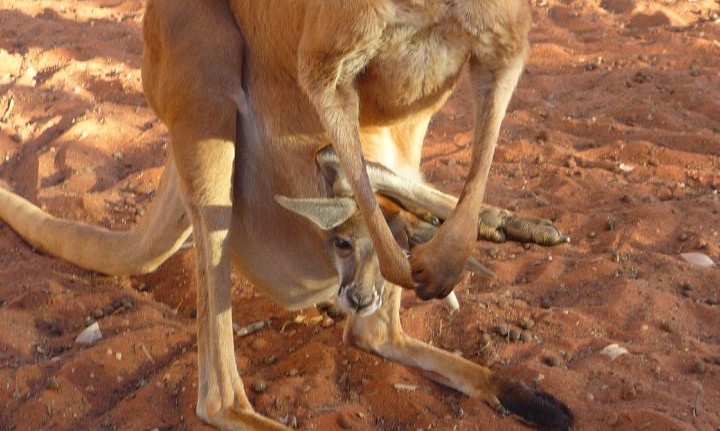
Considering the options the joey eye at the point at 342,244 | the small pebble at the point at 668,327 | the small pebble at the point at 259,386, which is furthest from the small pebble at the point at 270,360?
the small pebble at the point at 668,327

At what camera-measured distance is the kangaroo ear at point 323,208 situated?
2752 mm

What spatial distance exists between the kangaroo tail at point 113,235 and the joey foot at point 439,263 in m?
1.12

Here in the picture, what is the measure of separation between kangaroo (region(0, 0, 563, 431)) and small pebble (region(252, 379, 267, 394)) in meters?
0.17

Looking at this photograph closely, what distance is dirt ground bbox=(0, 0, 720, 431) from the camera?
10.5 feet

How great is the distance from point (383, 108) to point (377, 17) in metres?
0.45

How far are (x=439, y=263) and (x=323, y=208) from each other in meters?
0.39

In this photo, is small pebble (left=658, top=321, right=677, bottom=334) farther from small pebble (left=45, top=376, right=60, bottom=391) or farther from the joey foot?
small pebble (left=45, top=376, right=60, bottom=391)

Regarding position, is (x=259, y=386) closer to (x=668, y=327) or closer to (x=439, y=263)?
(x=439, y=263)

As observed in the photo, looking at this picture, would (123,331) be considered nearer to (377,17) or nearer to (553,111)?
(377,17)

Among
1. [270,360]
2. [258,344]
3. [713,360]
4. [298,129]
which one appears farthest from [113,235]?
[713,360]

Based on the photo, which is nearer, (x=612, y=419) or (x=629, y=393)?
(x=612, y=419)

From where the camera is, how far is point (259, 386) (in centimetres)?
331

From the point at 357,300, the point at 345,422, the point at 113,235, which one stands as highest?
the point at 357,300

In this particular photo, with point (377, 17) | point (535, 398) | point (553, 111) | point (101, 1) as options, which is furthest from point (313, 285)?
point (101, 1)
